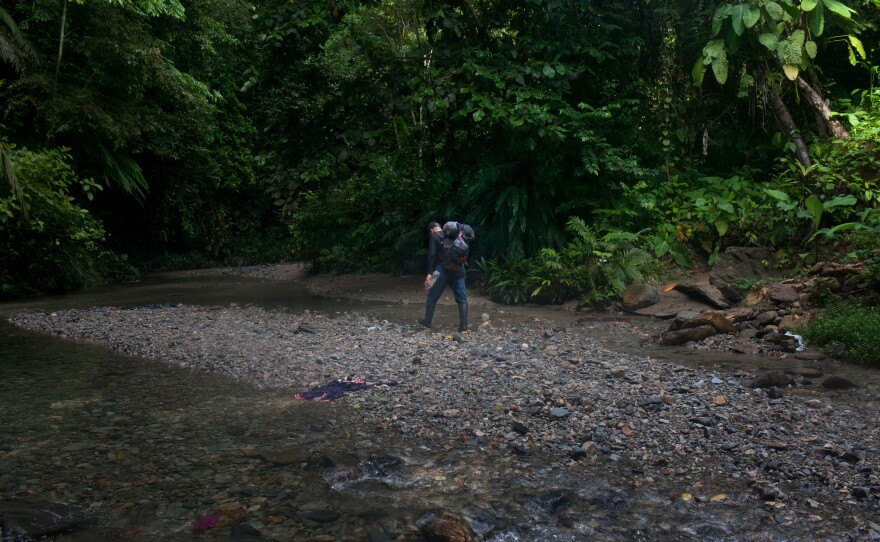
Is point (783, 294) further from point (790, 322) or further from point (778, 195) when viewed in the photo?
point (778, 195)

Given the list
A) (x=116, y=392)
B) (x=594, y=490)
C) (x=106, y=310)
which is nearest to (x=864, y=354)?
(x=594, y=490)

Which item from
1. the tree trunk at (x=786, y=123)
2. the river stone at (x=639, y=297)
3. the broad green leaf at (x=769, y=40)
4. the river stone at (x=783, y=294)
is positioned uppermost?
the broad green leaf at (x=769, y=40)

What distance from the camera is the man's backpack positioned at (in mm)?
9133

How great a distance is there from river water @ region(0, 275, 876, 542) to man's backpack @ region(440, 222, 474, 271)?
131 inches

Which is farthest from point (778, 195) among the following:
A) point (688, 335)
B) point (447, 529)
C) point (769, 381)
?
point (447, 529)

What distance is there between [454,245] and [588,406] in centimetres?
385

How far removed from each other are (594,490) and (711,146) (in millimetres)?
12085

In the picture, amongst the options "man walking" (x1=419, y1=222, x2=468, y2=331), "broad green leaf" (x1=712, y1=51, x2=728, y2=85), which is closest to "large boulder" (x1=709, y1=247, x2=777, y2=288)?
"broad green leaf" (x1=712, y1=51, x2=728, y2=85)

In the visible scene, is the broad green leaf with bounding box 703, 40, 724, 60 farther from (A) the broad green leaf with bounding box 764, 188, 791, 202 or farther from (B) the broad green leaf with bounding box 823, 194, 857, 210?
(B) the broad green leaf with bounding box 823, 194, 857, 210

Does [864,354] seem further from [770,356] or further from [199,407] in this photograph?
[199,407]

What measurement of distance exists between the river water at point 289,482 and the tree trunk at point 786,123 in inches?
267

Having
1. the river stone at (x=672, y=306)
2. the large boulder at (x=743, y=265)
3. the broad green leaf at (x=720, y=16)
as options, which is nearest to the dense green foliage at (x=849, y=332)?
the river stone at (x=672, y=306)

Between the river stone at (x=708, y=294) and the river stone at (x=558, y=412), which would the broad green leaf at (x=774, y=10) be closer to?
the river stone at (x=708, y=294)

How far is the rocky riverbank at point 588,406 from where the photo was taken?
14.4ft
